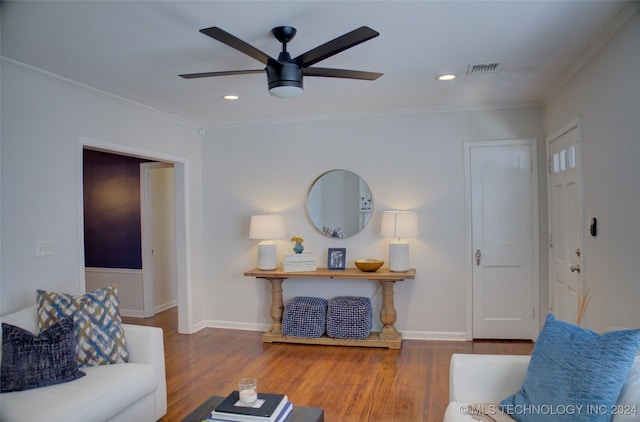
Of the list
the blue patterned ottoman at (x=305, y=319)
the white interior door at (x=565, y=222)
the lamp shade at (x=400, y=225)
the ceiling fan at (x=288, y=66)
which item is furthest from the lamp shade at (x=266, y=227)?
the white interior door at (x=565, y=222)

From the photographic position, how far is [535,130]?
4.11 meters

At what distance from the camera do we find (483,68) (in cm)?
308

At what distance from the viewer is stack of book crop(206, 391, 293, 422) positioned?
1773 millimetres

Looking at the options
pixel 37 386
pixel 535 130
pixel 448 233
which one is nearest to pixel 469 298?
pixel 448 233

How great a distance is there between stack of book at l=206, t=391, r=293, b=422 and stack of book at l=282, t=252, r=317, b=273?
93.6 inches

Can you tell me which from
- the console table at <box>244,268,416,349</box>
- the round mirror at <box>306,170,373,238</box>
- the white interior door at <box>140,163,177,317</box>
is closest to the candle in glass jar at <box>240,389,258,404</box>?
the console table at <box>244,268,416,349</box>

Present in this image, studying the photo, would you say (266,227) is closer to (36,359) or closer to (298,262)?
(298,262)

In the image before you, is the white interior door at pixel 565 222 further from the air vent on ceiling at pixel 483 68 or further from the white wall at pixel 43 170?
the white wall at pixel 43 170

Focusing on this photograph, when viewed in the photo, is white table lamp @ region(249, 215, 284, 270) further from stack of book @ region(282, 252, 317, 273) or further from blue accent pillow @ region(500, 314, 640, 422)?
blue accent pillow @ region(500, 314, 640, 422)

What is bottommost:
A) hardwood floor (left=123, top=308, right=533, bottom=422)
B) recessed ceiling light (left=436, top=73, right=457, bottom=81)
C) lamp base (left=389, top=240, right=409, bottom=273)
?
hardwood floor (left=123, top=308, right=533, bottom=422)

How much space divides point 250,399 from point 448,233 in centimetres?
298

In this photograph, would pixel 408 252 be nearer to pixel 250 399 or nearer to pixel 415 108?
pixel 415 108

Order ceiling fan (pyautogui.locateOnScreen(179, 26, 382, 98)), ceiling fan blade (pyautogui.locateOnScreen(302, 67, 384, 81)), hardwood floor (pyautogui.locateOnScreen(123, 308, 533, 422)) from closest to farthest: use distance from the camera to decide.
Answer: ceiling fan (pyautogui.locateOnScreen(179, 26, 382, 98)) < ceiling fan blade (pyautogui.locateOnScreen(302, 67, 384, 81)) < hardwood floor (pyautogui.locateOnScreen(123, 308, 533, 422))

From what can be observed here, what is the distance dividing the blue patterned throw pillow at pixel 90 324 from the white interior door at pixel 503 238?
330 cm
